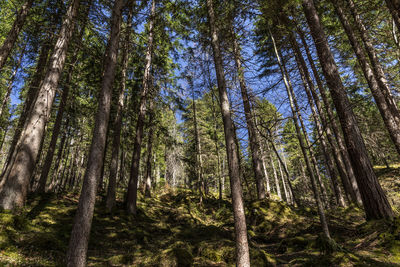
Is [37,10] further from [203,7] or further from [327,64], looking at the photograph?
[327,64]

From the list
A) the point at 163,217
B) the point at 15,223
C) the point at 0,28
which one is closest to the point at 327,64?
the point at 15,223

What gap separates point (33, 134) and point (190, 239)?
6.98 meters

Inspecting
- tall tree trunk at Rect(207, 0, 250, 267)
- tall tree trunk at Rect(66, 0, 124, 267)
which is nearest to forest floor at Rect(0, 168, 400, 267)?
tall tree trunk at Rect(66, 0, 124, 267)

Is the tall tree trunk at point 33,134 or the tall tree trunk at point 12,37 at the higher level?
the tall tree trunk at point 12,37

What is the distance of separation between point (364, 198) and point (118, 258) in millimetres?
7431

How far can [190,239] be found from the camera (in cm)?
813

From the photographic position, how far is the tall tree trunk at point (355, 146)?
5754 mm

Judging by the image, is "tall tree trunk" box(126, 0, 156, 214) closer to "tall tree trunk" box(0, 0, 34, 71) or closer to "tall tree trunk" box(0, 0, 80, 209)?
"tall tree trunk" box(0, 0, 80, 209)

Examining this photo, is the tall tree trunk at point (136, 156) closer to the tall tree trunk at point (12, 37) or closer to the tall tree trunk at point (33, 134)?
A: the tall tree trunk at point (33, 134)

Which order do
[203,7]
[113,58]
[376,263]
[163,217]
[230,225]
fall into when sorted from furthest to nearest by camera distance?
[163,217]
[230,225]
[203,7]
[113,58]
[376,263]

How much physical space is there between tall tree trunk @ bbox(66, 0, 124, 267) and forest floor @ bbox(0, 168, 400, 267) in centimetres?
54

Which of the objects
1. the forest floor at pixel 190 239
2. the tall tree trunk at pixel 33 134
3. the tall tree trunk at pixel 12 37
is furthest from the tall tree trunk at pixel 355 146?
the tall tree trunk at pixel 12 37

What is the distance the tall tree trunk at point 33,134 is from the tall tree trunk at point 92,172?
2862 mm

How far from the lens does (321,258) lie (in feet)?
13.7
